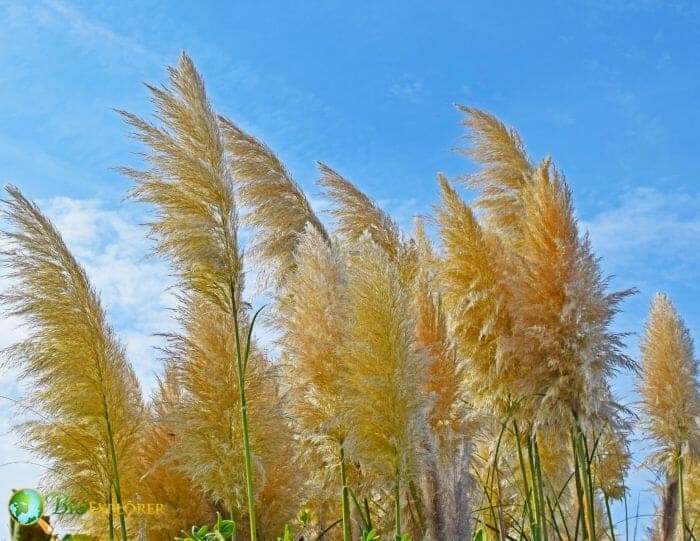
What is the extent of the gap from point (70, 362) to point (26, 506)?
4.09 metres

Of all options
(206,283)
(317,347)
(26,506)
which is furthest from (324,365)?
(26,506)

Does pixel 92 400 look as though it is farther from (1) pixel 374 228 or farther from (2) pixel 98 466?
(1) pixel 374 228

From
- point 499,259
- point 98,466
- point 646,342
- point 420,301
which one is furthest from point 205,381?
point 646,342

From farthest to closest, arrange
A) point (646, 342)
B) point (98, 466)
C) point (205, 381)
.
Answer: point (646, 342) → point (98, 466) → point (205, 381)

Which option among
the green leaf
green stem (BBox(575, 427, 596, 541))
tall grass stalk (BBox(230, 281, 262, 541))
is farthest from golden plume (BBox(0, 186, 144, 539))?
green stem (BBox(575, 427, 596, 541))

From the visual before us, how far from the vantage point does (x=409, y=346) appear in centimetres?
392

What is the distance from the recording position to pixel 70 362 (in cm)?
446

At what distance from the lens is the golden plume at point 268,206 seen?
6.00 m

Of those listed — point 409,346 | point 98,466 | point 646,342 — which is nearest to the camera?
point 409,346

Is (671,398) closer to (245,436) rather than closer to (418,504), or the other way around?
(418,504)

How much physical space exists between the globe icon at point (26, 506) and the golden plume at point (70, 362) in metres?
3.96

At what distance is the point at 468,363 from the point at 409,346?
3.10 feet

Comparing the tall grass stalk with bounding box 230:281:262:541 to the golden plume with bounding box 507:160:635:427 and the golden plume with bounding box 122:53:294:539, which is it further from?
the golden plume with bounding box 507:160:635:427

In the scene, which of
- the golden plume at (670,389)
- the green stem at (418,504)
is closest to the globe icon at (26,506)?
the green stem at (418,504)
